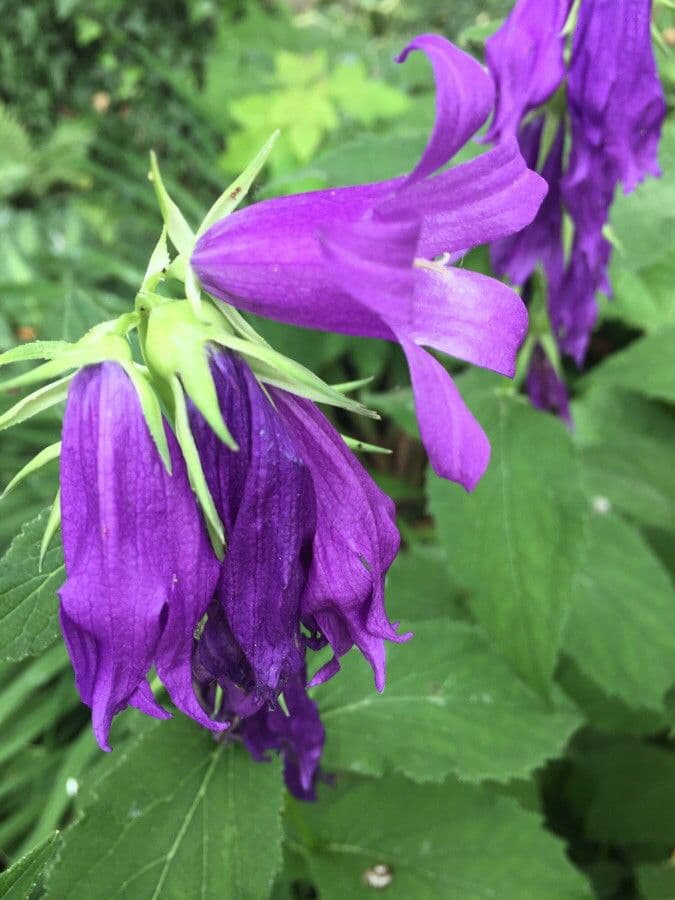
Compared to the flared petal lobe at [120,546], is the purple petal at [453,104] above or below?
above

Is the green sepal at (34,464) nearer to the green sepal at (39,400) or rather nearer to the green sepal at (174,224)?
the green sepal at (39,400)

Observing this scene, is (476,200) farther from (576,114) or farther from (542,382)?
(542,382)

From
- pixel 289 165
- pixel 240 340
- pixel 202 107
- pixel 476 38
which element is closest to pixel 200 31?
pixel 202 107

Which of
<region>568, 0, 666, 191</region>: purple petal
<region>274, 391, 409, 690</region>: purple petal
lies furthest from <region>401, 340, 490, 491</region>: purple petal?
A: <region>568, 0, 666, 191</region>: purple petal

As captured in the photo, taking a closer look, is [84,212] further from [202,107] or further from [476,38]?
[476,38]

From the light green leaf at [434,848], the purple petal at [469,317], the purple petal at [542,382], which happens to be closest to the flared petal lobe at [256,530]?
the purple petal at [469,317]

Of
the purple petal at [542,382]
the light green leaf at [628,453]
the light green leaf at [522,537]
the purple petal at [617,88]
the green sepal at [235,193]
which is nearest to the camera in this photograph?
the green sepal at [235,193]
